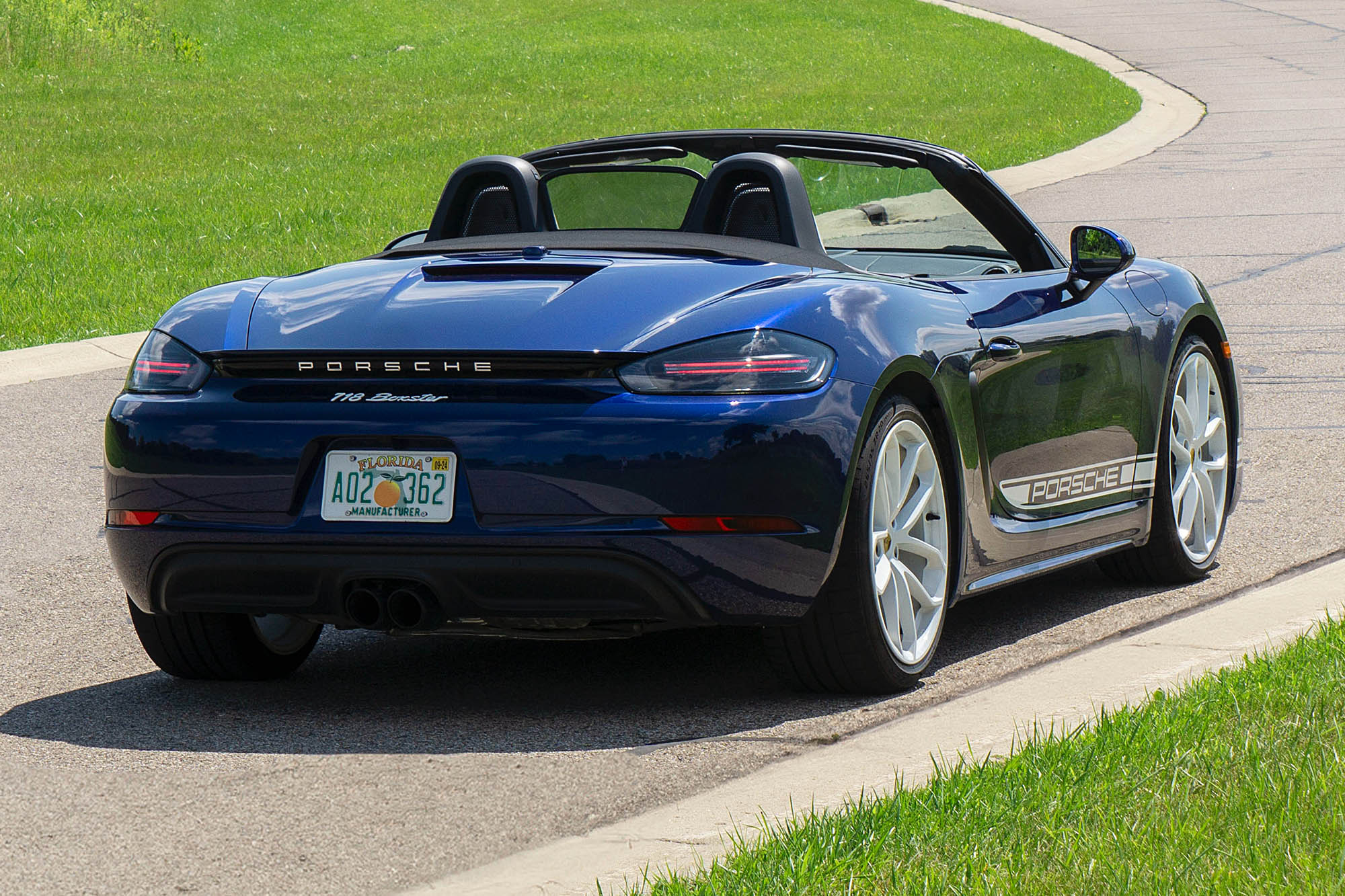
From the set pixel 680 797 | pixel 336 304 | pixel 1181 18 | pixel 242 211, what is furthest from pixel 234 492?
pixel 1181 18

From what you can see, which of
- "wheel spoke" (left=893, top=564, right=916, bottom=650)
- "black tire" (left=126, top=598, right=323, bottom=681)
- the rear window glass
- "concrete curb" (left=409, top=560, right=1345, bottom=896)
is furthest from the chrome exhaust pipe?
the rear window glass

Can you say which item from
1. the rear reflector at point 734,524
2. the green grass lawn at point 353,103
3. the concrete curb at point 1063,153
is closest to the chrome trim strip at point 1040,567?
the rear reflector at point 734,524

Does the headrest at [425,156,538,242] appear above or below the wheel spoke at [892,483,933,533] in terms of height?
above

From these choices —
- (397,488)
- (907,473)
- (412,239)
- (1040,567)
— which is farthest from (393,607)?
(412,239)

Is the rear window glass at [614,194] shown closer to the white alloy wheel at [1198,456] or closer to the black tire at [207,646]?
the black tire at [207,646]

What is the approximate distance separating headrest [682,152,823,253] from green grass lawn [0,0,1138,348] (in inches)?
297

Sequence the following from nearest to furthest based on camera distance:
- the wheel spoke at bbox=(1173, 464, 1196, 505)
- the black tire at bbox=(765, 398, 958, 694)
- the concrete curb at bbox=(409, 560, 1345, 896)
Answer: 1. the concrete curb at bbox=(409, 560, 1345, 896)
2. the black tire at bbox=(765, 398, 958, 694)
3. the wheel spoke at bbox=(1173, 464, 1196, 505)

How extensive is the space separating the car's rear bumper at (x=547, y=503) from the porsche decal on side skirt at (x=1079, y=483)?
0.99 metres

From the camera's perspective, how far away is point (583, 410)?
14.5ft

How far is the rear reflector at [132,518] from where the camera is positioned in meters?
4.74

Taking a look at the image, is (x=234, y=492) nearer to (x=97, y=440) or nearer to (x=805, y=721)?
(x=805, y=721)

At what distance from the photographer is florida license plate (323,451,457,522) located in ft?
14.7

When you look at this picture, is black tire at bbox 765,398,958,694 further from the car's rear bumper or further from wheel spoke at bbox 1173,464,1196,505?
wheel spoke at bbox 1173,464,1196,505

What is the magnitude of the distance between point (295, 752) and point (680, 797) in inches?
38.4
